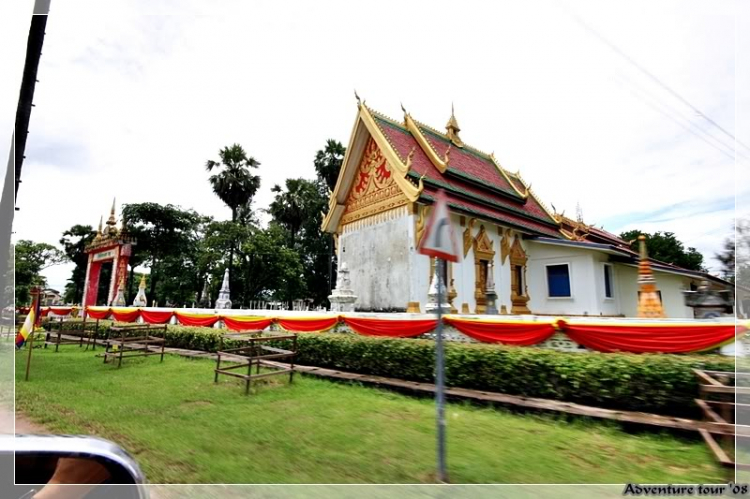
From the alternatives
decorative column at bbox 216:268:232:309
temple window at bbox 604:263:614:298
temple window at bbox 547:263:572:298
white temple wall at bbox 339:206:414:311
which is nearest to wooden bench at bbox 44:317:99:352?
decorative column at bbox 216:268:232:309

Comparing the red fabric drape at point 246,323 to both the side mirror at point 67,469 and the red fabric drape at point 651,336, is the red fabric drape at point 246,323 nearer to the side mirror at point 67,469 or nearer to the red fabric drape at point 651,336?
the red fabric drape at point 651,336

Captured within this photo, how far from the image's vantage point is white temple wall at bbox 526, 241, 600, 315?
14.9 m

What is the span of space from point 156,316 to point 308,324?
9319 mm

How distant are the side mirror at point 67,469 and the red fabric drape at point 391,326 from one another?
23.3 ft

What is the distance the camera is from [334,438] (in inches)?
170

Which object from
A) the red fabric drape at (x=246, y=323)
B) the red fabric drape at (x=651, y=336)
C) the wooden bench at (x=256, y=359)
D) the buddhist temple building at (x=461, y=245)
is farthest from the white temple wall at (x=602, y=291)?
the red fabric drape at (x=246, y=323)

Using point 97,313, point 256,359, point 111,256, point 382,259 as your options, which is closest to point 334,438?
point 256,359

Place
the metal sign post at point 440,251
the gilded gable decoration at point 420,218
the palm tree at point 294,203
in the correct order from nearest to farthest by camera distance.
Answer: the metal sign post at point 440,251 < the gilded gable decoration at point 420,218 < the palm tree at point 294,203

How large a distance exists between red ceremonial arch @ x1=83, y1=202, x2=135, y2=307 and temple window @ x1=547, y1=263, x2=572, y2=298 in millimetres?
24777

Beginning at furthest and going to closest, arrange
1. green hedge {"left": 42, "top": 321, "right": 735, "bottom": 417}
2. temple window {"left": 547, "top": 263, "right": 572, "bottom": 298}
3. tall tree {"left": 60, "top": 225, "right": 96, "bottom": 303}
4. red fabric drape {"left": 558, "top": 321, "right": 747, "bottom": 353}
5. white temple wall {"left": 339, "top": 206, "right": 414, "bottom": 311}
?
1. tall tree {"left": 60, "top": 225, "right": 96, "bottom": 303}
2. temple window {"left": 547, "top": 263, "right": 572, "bottom": 298}
3. white temple wall {"left": 339, "top": 206, "right": 414, "bottom": 311}
4. red fabric drape {"left": 558, "top": 321, "right": 747, "bottom": 353}
5. green hedge {"left": 42, "top": 321, "right": 735, "bottom": 417}

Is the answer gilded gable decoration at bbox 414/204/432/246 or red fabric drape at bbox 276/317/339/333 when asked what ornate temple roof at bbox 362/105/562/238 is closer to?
gilded gable decoration at bbox 414/204/432/246

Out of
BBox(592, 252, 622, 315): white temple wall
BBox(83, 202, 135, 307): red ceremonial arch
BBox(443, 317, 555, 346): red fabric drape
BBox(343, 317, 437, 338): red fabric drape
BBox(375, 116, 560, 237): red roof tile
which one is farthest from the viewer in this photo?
BBox(83, 202, 135, 307): red ceremonial arch

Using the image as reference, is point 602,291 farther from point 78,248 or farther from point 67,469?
point 78,248

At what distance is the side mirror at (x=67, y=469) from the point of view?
42.3 inches
